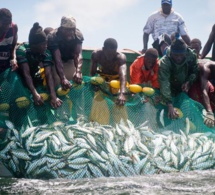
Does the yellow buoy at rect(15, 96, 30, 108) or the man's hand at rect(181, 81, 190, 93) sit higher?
the man's hand at rect(181, 81, 190, 93)

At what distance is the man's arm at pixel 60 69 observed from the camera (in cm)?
770

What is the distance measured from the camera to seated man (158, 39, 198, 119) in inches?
328

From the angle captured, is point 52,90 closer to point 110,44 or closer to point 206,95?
point 110,44

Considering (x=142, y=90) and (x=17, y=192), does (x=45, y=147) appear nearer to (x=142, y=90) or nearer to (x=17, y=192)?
(x=17, y=192)

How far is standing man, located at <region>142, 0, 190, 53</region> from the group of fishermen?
6.38 ft

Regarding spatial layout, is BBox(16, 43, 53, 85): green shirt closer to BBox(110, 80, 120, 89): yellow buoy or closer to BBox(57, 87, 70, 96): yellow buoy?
BBox(57, 87, 70, 96): yellow buoy

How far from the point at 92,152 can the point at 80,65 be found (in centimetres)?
176

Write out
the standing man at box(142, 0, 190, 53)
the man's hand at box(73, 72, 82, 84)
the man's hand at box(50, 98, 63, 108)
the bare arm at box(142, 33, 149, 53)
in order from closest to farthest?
the man's hand at box(50, 98, 63, 108) < the man's hand at box(73, 72, 82, 84) < the standing man at box(142, 0, 190, 53) < the bare arm at box(142, 33, 149, 53)

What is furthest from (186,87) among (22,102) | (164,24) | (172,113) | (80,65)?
(22,102)

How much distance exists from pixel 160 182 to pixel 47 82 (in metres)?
2.50

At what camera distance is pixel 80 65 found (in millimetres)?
8148

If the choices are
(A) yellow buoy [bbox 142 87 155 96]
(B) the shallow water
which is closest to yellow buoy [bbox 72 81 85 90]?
(A) yellow buoy [bbox 142 87 155 96]

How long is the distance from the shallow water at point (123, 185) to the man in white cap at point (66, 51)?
178 cm

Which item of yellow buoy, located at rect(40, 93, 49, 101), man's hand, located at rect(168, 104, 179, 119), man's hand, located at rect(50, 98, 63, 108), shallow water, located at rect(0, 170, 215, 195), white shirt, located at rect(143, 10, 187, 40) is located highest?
white shirt, located at rect(143, 10, 187, 40)
